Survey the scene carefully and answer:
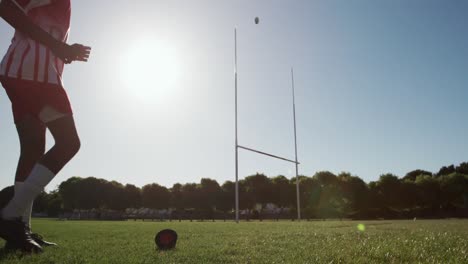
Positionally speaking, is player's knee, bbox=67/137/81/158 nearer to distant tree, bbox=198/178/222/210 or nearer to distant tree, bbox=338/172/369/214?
distant tree, bbox=338/172/369/214

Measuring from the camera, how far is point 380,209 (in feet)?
233

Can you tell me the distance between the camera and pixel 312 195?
80062 millimetres

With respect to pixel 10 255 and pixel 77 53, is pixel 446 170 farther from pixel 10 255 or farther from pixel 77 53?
pixel 10 255

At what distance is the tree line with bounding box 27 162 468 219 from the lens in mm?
71250

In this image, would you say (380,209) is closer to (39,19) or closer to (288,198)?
(288,198)

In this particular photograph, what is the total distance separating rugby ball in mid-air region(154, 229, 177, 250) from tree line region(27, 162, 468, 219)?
6515cm

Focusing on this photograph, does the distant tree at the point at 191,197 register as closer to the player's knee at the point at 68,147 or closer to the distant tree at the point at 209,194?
the distant tree at the point at 209,194

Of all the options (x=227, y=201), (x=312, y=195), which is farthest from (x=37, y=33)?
(x=227, y=201)

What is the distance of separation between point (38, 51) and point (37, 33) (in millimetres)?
196

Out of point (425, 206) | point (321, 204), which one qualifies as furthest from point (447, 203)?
point (321, 204)

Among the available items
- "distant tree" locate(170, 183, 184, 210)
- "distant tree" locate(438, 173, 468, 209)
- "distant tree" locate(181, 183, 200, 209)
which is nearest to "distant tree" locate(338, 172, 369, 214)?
"distant tree" locate(438, 173, 468, 209)

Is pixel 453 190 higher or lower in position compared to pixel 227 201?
higher

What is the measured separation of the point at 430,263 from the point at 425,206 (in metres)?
82.5

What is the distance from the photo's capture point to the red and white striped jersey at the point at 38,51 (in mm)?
3561
